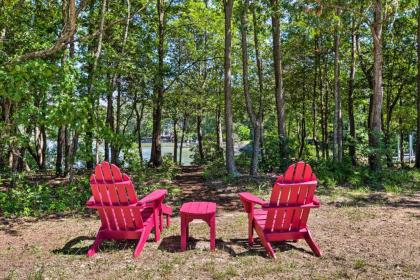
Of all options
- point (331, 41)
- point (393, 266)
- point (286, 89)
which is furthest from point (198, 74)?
point (393, 266)

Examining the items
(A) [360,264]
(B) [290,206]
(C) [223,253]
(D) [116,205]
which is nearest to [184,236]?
(C) [223,253]

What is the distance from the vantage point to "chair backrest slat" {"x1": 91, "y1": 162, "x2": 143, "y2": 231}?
405 centimetres

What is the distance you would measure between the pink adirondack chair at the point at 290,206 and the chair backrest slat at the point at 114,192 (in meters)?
1.43

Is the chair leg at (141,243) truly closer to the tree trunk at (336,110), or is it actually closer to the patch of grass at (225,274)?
the patch of grass at (225,274)

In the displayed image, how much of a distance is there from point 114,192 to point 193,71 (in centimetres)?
1460

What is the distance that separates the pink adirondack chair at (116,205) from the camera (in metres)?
4.06

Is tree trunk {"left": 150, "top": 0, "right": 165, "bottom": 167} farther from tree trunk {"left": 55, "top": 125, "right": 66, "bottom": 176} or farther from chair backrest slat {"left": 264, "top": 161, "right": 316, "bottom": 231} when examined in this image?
chair backrest slat {"left": 264, "top": 161, "right": 316, "bottom": 231}

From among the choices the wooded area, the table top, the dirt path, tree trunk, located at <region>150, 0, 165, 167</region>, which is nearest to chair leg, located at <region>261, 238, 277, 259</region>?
the table top

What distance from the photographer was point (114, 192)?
4.08 m

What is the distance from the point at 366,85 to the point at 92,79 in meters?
13.3

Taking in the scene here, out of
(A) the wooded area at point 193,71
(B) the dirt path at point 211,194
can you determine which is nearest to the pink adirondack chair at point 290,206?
(B) the dirt path at point 211,194

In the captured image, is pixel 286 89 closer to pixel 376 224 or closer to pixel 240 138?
pixel 240 138

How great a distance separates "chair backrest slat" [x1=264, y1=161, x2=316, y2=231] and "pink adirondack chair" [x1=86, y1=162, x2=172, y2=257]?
143 cm

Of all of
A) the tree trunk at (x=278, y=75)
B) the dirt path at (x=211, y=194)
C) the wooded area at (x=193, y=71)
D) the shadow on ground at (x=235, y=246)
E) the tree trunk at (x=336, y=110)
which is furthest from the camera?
the tree trunk at (x=336, y=110)
